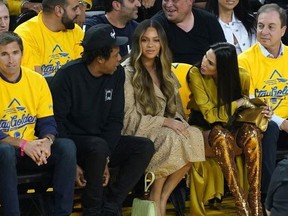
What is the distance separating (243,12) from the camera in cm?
834

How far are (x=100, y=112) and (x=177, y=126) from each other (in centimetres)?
57

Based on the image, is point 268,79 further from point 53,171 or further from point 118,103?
point 53,171

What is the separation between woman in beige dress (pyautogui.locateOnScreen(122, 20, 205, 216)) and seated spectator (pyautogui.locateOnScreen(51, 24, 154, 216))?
191 millimetres

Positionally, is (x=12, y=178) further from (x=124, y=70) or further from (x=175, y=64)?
(x=175, y=64)

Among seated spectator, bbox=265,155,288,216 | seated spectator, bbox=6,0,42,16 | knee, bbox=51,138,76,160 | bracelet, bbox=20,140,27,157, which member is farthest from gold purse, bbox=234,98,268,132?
seated spectator, bbox=265,155,288,216

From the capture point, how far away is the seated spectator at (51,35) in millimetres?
7043

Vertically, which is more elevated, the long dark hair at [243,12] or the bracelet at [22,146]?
the long dark hair at [243,12]

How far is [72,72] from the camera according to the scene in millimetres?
6391

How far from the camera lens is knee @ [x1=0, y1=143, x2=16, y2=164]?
583 cm

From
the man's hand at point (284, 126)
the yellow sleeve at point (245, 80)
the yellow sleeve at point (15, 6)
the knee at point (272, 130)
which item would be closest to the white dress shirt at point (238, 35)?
the yellow sleeve at point (245, 80)

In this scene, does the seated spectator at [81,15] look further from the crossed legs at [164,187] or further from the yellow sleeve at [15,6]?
the crossed legs at [164,187]

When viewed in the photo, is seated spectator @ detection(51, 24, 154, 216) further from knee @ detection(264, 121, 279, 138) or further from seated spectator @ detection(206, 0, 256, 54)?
seated spectator @ detection(206, 0, 256, 54)

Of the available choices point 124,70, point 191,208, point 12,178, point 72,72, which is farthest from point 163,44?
point 12,178

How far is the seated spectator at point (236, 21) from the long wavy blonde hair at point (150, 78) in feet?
4.59
